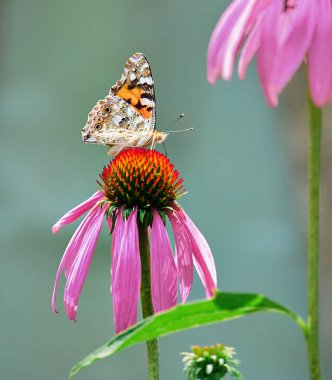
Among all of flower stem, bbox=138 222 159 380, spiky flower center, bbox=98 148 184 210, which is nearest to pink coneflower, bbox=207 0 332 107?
flower stem, bbox=138 222 159 380

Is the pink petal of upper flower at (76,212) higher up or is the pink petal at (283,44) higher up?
the pink petal at (283,44)

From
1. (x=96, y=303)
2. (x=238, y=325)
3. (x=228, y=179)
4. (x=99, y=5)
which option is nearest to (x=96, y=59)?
(x=99, y=5)

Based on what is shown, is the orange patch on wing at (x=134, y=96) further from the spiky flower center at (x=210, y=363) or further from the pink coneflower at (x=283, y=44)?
the pink coneflower at (x=283, y=44)

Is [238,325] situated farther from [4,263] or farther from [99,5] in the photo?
[99,5]

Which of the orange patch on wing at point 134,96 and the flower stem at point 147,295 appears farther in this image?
the orange patch on wing at point 134,96

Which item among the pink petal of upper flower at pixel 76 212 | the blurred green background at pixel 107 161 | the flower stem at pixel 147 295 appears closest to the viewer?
the flower stem at pixel 147 295

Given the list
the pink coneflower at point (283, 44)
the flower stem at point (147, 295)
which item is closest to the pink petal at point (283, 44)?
the pink coneflower at point (283, 44)

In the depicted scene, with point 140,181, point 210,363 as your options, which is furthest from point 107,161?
point 210,363
